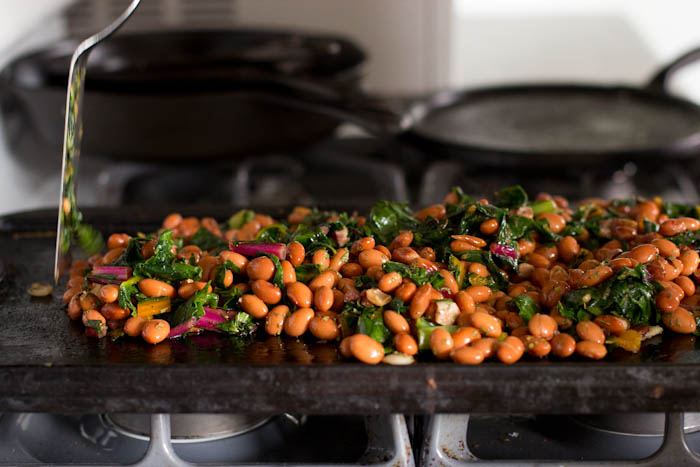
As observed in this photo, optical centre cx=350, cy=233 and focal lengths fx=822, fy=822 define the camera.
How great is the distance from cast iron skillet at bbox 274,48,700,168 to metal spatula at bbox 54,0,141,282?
0.78 metres

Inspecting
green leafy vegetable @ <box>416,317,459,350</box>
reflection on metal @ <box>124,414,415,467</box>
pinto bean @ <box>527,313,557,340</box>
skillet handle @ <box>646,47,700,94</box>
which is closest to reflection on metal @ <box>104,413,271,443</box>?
reflection on metal @ <box>124,414,415,467</box>

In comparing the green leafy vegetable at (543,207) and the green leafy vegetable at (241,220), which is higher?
the green leafy vegetable at (543,207)

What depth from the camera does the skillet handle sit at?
7.61ft

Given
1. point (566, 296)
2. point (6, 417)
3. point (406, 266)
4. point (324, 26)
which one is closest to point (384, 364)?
point (406, 266)

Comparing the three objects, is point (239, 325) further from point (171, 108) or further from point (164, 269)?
point (171, 108)

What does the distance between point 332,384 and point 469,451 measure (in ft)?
0.83

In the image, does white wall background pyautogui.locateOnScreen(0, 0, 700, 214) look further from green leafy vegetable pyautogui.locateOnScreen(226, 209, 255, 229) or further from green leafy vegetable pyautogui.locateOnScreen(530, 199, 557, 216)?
green leafy vegetable pyautogui.locateOnScreen(530, 199, 557, 216)

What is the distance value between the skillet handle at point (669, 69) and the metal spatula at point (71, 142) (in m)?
1.72

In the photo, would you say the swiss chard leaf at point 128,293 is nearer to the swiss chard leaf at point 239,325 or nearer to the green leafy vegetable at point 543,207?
the swiss chard leaf at point 239,325

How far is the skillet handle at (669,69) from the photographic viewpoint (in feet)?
7.61

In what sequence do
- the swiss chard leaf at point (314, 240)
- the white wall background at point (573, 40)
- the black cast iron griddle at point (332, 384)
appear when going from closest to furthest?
the black cast iron griddle at point (332, 384)
the swiss chard leaf at point (314, 240)
the white wall background at point (573, 40)

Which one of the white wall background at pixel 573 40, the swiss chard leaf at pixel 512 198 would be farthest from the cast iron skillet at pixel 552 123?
the white wall background at pixel 573 40

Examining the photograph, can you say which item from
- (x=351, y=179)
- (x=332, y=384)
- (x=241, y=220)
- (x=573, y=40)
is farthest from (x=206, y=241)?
(x=573, y=40)

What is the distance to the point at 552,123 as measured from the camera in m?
2.30
